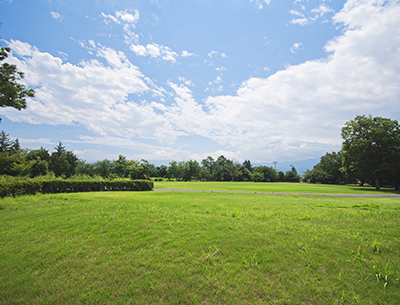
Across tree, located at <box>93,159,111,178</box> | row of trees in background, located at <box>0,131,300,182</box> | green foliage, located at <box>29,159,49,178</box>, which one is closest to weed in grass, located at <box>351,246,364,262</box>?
row of trees in background, located at <box>0,131,300,182</box>

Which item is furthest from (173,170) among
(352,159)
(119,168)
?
(352,159)

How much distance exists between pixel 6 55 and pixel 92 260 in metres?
12.6

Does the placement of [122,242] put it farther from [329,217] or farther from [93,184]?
[93,184]

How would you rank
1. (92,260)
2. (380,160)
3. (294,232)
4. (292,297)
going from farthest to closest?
1. (380,160)
2. (294,232)
3. (92,260)
4. (292,297)

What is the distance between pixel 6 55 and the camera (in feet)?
33.3

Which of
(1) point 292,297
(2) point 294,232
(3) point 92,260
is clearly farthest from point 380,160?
(3) point 92,260

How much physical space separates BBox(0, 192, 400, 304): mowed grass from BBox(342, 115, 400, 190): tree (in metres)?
44.5

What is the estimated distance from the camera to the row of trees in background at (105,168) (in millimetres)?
33459

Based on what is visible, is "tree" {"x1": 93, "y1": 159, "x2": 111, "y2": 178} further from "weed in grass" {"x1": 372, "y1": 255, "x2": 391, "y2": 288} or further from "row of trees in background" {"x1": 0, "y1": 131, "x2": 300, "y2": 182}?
"weed in grass" {"x1": 372, "y1": 255, "x2": 391, "y2": 288}

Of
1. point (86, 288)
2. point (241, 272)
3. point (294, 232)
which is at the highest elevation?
point (294, 232)

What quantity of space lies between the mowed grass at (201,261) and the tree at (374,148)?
44465 millimetres

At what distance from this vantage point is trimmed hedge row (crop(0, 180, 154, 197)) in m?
15.6

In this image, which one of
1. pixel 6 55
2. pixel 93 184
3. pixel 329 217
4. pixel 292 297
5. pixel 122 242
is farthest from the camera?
pixel 93 184

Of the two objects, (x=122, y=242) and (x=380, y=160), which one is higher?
(x=380, y=160)
